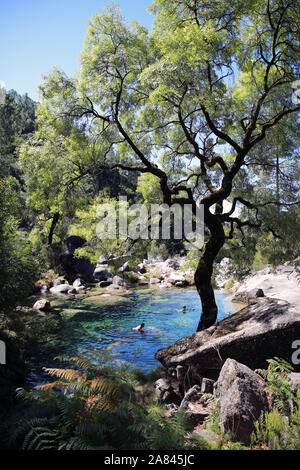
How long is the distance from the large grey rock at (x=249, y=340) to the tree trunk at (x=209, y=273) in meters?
1.93

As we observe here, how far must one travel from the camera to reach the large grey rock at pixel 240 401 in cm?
430

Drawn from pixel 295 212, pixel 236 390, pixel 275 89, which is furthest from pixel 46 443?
pixel 275 89

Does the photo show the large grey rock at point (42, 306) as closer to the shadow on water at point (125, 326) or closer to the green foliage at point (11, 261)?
the shadow on water at point (125, 326)

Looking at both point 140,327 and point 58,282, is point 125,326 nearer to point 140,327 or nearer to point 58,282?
point 140,327

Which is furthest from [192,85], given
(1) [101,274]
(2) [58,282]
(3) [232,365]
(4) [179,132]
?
(1) [101,274]

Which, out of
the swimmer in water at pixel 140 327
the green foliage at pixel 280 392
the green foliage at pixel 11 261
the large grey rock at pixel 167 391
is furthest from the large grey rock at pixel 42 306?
the green foliage at pixel 280 392

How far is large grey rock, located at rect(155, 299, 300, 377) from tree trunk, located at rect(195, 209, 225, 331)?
1.93 m

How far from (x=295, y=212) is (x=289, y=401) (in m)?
7.29

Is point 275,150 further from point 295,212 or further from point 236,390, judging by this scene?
point 236,390

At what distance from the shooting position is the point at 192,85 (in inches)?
319

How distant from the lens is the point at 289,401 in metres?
4.67

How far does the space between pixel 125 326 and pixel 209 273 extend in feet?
19.0

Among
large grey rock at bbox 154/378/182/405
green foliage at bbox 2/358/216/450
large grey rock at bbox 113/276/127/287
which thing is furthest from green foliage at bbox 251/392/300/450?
large grey rock at bbox 113/276/127/287

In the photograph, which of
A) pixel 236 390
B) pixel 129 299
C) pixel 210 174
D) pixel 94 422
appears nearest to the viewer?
pixel 94 422
